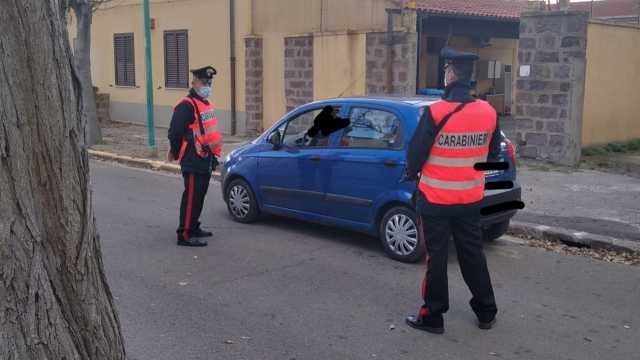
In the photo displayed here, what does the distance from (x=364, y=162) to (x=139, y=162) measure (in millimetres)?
8581

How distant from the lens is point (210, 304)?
5824mm

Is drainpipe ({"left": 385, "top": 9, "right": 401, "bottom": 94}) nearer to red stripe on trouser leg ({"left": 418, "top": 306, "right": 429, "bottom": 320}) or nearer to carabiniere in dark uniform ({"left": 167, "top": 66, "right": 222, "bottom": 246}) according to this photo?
carabiniere in dark uniform ({"left": 167, "top": 66, "right": 222, "bottom": 246})

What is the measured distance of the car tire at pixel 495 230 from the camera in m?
7.71

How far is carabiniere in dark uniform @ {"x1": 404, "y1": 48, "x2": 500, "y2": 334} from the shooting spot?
16.5 feet

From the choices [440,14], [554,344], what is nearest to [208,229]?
[554,344]

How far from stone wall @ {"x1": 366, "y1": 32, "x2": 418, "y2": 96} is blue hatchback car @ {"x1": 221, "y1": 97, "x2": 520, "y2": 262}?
6.20 m

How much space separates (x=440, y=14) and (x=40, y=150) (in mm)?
15504

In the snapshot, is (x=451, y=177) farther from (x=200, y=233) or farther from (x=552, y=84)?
(x=552, y=84)

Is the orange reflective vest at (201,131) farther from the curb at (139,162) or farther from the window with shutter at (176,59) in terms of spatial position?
the window with shutter at (176,59)

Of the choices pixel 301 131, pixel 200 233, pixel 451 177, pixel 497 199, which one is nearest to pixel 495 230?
pixel 497 199

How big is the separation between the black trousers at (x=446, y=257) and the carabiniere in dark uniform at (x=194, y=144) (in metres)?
3.15

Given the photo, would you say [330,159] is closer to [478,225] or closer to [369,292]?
[369,292]

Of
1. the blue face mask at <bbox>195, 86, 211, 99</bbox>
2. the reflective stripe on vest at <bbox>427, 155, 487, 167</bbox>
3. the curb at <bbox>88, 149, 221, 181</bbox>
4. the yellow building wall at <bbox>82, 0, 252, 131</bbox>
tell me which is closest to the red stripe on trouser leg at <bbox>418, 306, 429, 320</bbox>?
the reflective stripe on vest at <bbox>427, 155, 487, 167</bbox>

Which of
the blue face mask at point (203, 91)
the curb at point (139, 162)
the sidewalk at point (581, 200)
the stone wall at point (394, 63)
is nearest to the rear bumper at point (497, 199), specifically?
the sidewalk at point (581, 200)
